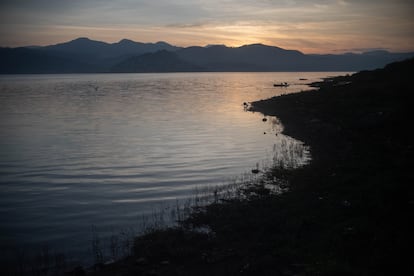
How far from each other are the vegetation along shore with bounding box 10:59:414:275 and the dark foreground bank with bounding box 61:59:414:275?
4cm

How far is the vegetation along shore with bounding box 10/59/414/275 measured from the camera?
12070 millimetres

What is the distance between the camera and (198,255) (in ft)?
44.8

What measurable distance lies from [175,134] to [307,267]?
35219 millimetres

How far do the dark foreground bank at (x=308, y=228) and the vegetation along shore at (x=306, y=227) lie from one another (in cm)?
4

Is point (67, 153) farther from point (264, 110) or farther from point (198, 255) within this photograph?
point (264, 110)

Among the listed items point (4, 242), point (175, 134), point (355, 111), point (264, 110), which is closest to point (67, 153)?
point (175, 134)

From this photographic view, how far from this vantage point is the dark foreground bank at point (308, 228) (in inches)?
475

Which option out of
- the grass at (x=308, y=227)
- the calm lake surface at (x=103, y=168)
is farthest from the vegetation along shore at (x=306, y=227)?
the calm lake surface at (x=103, y=168)

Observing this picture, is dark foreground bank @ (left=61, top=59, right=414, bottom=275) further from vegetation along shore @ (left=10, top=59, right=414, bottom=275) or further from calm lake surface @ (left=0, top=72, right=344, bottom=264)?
calm lake surface @ (left=0, top=72, right=344, bottom=264)

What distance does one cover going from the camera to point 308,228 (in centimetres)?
1499

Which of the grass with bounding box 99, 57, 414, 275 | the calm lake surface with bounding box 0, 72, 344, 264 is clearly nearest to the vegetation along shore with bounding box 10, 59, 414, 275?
the grass with bounding box 99, 57, 414, 275

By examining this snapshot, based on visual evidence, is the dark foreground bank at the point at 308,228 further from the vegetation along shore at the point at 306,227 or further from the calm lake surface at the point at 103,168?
the calm lake surface at the point at 103,168

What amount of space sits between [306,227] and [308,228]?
0.10m

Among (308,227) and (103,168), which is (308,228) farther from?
(103,168)
